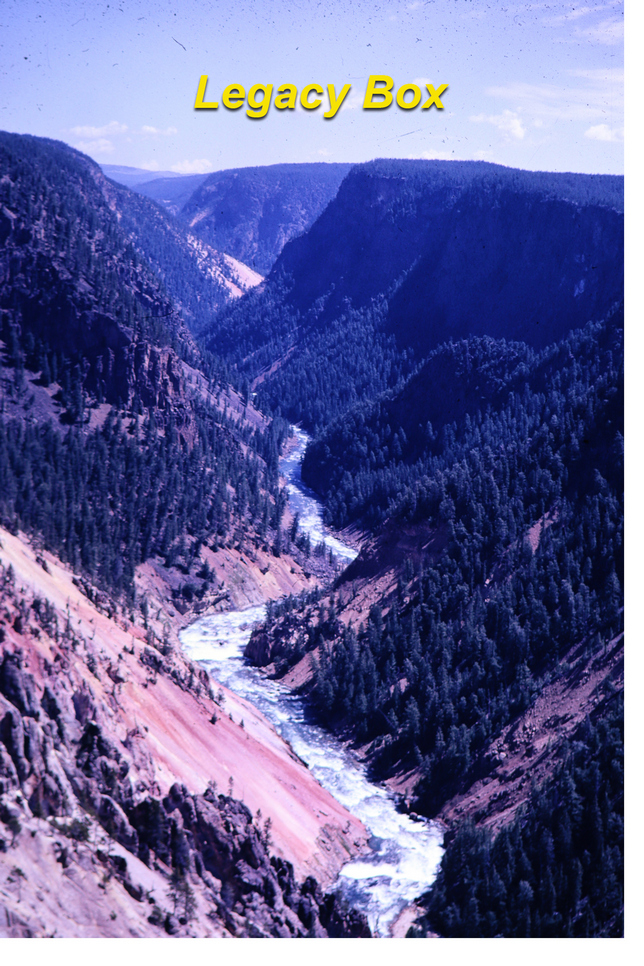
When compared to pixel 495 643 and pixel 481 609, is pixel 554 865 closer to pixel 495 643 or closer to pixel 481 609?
pixel 495 643

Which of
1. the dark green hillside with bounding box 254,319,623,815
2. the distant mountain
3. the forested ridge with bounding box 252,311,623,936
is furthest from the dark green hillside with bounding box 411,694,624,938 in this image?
the distant mountain

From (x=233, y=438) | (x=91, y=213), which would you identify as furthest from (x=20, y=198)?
(x=233, y=438)

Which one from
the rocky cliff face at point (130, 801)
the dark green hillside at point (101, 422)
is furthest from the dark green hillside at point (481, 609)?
the dark green hillside at point (101, 422)

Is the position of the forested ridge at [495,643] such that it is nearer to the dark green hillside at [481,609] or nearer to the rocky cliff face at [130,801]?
the dark green hillside at [481,609]

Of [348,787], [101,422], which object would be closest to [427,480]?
[348,787]

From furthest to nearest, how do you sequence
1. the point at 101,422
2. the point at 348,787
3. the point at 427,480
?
the point at 101,422
the point at 427,480
the point at 348,787

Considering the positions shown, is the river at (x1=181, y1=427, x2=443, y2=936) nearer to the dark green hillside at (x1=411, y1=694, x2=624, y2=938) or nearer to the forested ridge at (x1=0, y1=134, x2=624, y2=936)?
the forested ridge at (x1=0, y1=134, x2=624, y2=936)
